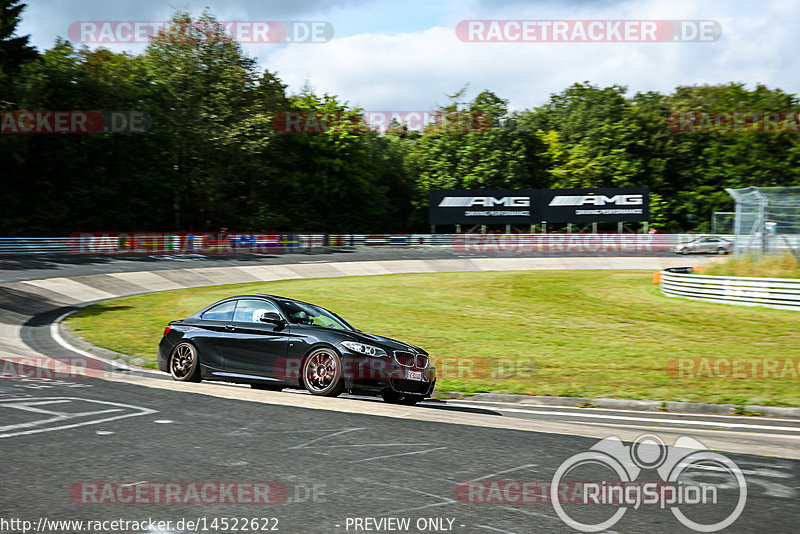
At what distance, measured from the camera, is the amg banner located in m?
54.9

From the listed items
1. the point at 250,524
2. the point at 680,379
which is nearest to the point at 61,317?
the point at 680,379

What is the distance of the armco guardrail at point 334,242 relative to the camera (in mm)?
41531

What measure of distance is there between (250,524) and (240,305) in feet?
23.1

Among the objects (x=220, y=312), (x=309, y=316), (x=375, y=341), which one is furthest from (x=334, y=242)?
(x=375, y=341)

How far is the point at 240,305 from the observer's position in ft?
37.7

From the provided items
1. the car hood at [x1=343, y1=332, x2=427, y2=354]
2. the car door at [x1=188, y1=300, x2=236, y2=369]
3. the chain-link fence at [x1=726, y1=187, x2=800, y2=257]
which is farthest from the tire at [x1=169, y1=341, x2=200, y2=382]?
the chain-link fence at [x1=726, y1=187, x2=800, y2=257]

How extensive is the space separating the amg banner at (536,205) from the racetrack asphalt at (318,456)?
148ft

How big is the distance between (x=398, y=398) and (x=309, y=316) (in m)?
1.99

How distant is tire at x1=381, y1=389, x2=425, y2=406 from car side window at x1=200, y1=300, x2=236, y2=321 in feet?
9.61

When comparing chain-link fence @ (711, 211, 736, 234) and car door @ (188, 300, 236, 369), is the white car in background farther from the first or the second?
car door @ (188, 300, 236, 369)

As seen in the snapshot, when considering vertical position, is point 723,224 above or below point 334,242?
above

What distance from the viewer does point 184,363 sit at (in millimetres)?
11656

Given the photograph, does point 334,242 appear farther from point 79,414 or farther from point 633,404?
point 79,414

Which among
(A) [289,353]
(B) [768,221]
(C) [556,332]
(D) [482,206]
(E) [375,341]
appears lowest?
(C) [556,332]
